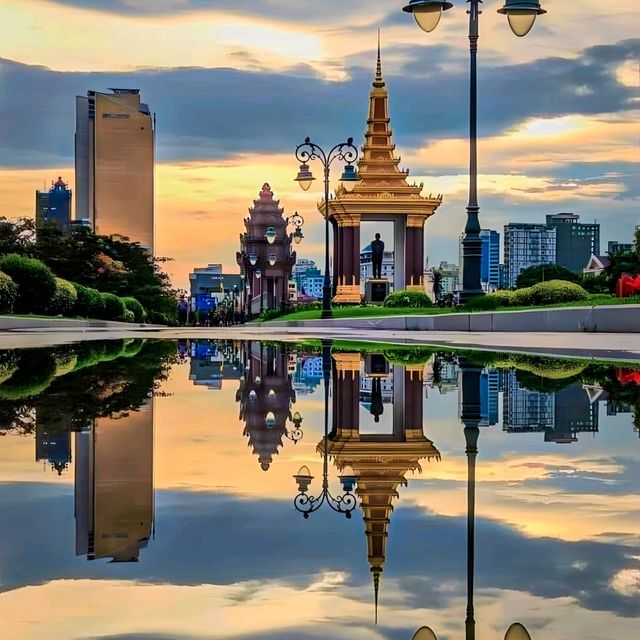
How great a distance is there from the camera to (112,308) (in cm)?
6378

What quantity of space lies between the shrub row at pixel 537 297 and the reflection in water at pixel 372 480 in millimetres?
21308

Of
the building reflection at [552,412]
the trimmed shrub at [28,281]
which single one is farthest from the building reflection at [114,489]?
the trimmed shrub at [28,281]

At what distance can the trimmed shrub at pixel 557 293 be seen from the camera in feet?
104

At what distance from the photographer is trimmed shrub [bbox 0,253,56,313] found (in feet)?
140

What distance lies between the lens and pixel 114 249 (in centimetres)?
10331

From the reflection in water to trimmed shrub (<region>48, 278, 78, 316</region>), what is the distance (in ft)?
119

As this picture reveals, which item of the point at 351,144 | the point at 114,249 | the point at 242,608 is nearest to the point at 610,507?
the point at 242,608

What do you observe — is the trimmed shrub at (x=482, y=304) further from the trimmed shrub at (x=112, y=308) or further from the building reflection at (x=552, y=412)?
the trimmed shrub at (x=112, y=308)

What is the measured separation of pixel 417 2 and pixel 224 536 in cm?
2313

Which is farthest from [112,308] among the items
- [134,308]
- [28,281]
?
[28,281]

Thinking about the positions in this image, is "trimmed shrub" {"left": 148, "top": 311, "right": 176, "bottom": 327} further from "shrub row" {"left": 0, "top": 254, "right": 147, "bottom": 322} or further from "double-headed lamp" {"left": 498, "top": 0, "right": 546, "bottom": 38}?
"double-headed lamp" {"left": 498, "top": 0, "right": 546, "bottom": 38}

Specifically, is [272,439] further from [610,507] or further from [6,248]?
[6,248]

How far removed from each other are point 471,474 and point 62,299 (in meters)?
43.6

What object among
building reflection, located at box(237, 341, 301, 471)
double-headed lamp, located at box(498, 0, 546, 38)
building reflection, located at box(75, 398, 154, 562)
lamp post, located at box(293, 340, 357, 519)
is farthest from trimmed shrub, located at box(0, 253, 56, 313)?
lamp post, located at box(293, 340, 357, 519)
